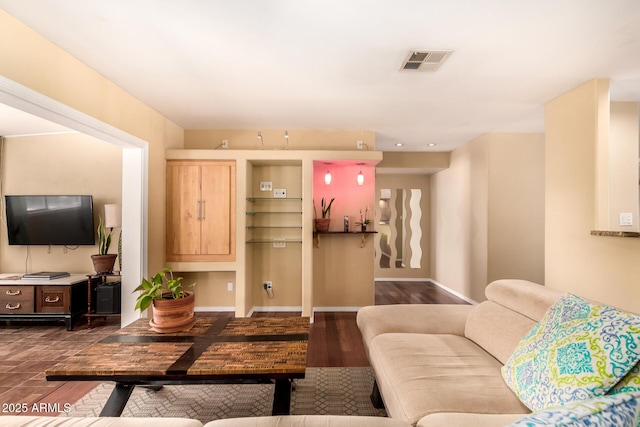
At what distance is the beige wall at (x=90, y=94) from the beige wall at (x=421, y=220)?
425 centimetres

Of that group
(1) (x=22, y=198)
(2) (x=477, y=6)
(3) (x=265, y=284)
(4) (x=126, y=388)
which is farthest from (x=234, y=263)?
(2) (x=477, y=6)

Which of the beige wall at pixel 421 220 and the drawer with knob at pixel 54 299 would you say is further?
the beige wall at pixel 421 220

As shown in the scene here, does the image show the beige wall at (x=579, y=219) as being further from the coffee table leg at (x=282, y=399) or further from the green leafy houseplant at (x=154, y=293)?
the green leafy houseplant at (x=154, y=293)

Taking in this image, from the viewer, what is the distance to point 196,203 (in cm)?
398

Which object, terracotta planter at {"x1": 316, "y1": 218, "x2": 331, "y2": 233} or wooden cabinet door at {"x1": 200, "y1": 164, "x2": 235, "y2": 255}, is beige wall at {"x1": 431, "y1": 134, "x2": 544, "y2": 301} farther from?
wooden cabinet door at {"x1": 200, "y1": 164, "x2": 235, "y2": 255}

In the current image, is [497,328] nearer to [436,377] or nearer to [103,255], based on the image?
[436,377]

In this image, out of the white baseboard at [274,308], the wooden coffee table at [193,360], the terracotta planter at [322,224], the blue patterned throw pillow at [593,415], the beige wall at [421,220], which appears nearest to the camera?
the blue patterned throw pillow at [593,415]

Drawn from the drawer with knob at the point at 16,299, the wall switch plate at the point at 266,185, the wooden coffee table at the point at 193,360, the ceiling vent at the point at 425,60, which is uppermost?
the ceiling vent at the point at 425,60

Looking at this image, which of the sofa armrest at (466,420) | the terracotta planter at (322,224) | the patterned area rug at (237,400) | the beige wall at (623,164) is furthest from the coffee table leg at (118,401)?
the beige wall at (623,164)

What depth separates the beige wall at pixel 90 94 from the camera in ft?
6.49

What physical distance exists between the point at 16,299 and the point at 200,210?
7.72 feet

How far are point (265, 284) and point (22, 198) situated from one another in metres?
3.36

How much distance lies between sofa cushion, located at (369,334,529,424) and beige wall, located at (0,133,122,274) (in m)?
4.07

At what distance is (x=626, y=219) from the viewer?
284 cm
